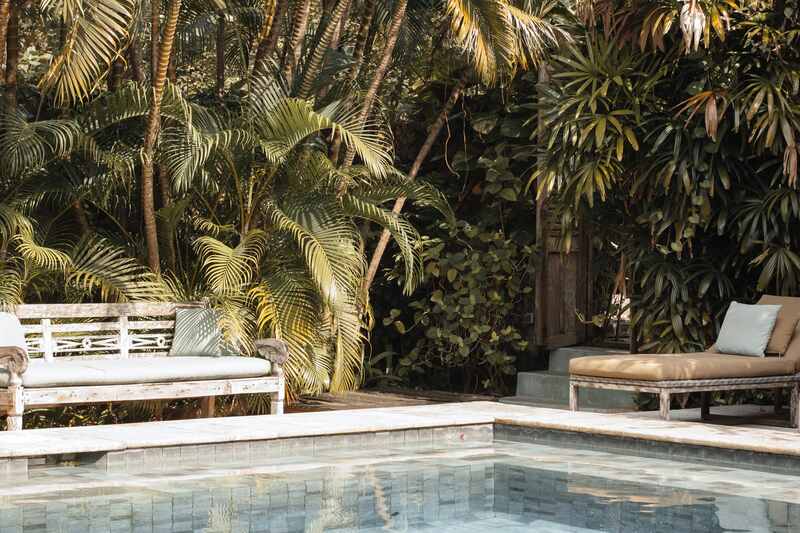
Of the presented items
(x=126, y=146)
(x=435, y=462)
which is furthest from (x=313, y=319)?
(x=435, y=462)

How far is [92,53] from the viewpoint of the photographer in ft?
20.9

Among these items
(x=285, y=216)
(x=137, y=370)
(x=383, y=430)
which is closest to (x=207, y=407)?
(x=137, y=370)

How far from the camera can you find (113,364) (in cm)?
679

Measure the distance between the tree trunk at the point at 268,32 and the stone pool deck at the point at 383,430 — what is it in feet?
8.05

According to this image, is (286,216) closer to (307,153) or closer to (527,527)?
(307,153)

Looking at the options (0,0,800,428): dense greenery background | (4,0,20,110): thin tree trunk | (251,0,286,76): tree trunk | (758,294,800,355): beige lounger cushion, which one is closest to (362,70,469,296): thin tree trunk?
(0,0,800,428): dense greenery background

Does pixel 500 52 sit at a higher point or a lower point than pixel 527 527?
higher

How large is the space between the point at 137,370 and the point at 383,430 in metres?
1.45

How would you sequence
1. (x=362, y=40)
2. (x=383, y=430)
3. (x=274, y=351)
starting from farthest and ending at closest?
(x=362, y=40)
(x=274, y=351)
(x=383, y=430)

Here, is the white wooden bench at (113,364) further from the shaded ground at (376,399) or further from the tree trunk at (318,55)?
the tree trunk at (318,55)

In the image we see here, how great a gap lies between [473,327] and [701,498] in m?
4.33

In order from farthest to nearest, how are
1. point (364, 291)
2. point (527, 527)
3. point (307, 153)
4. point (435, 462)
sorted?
point (364, 291), point (307, 153), point (435, 462), point (527, 527)

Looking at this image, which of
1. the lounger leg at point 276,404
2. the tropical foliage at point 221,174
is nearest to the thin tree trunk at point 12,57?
the tropical foliage at point 221,174

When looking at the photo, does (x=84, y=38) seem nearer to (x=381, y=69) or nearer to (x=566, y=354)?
(x=381, y=69)
